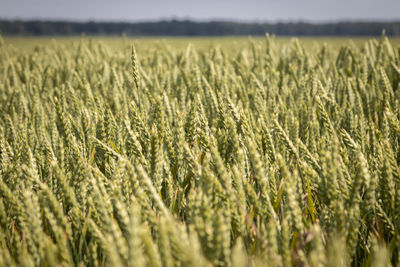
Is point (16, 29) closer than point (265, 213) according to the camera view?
No

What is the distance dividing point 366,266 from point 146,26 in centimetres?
10146

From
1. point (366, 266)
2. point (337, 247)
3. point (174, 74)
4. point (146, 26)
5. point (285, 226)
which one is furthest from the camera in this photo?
point (146, 26)

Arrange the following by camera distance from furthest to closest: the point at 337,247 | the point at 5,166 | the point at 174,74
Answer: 1. the point at 174,74
2. the point at 5,166
3. the point at 337,247

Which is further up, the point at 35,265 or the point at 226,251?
the point at 226,251

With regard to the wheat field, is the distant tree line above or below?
above

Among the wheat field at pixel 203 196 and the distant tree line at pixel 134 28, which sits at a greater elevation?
the distant tree line at pixel 134 28

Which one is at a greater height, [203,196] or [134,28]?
[134,28]

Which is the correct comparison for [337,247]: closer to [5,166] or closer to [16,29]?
[5,166]

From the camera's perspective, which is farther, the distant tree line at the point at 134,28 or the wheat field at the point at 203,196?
the distant tree line at the point at 134,28

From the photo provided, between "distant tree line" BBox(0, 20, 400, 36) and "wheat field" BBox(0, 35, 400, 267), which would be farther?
"distant tree line" BBox(0, 20, 400, 36)

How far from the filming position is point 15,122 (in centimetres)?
156

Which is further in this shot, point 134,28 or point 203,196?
point 134,28

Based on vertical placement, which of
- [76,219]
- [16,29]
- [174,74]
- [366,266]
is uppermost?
[16,29]

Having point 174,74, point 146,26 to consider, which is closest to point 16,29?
point 146,26
